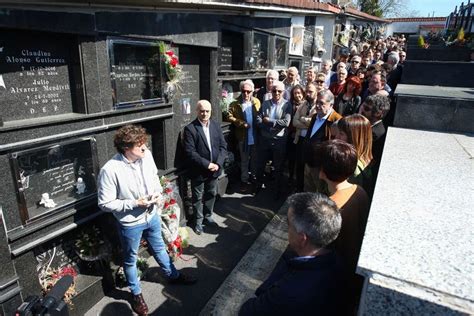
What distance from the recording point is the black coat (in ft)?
14.0

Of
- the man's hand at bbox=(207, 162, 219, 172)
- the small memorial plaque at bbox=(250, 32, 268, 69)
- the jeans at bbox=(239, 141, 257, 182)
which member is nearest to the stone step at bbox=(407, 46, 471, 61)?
→ the small memorial plaque at bbox=(250, 32, 268, 69)

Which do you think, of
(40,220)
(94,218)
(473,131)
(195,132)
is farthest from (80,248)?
(473,131)

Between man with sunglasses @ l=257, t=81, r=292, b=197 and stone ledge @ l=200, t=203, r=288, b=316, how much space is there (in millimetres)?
1420

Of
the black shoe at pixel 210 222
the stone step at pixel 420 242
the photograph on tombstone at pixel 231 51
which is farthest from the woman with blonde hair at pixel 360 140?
the photograph on tombstone at pixel 231 51

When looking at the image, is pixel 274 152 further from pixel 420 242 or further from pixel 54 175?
pixel 420 242

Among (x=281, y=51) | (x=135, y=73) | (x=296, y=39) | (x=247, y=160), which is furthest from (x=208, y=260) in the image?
(x=296, y=39)

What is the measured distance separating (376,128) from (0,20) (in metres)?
3.30

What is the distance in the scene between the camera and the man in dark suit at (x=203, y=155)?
4.25 meters

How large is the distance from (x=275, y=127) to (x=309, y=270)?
3673mm

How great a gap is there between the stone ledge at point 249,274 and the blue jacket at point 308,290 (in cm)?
140

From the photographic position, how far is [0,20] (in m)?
2.29

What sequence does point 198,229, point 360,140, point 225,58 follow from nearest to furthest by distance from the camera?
point 360,140, point 198,229, point 225,58

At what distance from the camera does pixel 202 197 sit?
4.61 metres

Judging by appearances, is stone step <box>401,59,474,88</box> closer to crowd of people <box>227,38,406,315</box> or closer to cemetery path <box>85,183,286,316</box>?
crowd of people <box>227,38,406,315</box>
